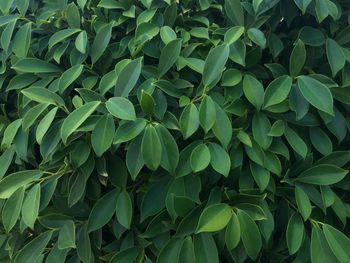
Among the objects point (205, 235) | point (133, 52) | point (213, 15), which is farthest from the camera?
point (213, 15)

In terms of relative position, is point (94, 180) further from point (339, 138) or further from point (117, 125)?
point (339, 138)

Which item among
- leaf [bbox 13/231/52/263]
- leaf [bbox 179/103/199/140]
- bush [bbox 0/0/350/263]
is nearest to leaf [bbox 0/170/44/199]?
bush [bbox 0/0/350/263]

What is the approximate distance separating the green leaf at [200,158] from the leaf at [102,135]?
18cm

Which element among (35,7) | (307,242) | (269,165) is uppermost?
(35,7)

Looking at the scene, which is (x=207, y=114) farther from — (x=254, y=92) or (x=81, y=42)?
(x=81, y=42)

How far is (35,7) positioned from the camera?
4.64 ft

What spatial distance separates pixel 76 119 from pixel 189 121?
239 millimetres

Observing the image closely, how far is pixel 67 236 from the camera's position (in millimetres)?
1096

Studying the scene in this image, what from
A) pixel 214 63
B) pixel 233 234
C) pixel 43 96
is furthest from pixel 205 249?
pixel 43 96

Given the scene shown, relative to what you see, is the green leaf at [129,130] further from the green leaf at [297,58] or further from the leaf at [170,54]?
the green leaf at [297,58]

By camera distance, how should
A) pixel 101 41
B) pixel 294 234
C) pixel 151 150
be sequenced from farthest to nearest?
pixel 101 41 → pixel 294 234 → pixel 151 150

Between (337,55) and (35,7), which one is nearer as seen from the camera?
(337,55)

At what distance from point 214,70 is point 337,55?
317mm

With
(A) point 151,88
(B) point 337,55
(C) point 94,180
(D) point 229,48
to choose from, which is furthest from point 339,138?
(C) point 94,180
